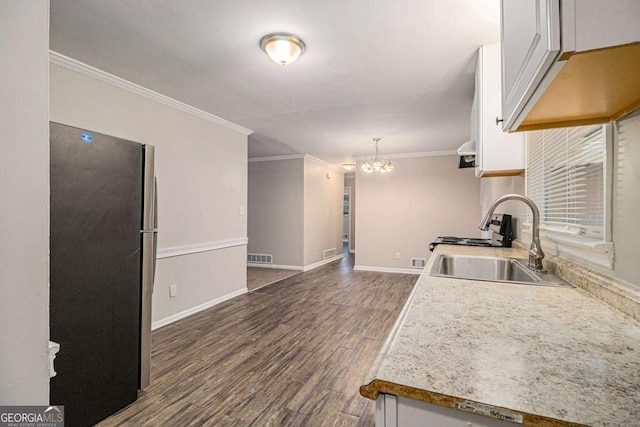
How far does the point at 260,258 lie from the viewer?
645 cm

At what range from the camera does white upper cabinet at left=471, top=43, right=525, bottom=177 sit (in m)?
2.04

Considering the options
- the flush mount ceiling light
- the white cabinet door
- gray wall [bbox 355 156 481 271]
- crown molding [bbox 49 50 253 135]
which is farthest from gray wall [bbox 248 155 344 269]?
the white cabinet door

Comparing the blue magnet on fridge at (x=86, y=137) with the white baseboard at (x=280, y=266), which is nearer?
the blue magnet on fridge at (x=86, y=137)

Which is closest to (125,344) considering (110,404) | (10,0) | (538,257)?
(110,404)

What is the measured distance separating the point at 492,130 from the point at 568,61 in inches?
64.9

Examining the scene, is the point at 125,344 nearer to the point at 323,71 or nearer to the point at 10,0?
the point at 10,0

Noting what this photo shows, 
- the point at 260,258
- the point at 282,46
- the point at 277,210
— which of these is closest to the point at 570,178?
the point at 282,46

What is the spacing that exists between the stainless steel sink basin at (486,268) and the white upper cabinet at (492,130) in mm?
649

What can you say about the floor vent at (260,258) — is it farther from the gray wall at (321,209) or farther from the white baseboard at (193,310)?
the white baseboard at (193,310)

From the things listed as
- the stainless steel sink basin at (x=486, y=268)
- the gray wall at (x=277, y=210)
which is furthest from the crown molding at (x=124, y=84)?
the stainless steel sink basin at (x=486, y=268)

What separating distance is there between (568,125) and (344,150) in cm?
470

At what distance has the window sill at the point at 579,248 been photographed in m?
1.10

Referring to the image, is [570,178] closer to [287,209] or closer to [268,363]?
[268,363]

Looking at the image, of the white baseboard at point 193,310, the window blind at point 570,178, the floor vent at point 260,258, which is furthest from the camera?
the floor vent at point 260,258
